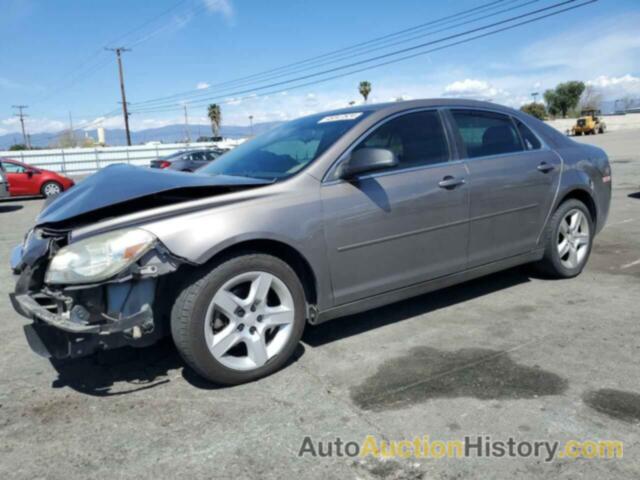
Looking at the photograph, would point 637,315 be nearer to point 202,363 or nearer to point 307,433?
point 307,433

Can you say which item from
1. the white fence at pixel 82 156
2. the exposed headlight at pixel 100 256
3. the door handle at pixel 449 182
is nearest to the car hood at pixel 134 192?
the exposed headlight at pixel 100 256

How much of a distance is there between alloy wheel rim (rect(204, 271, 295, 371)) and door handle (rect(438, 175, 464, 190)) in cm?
142

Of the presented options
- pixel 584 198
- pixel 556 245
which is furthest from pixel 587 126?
pixel 556 245

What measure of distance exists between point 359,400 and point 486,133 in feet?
8.19

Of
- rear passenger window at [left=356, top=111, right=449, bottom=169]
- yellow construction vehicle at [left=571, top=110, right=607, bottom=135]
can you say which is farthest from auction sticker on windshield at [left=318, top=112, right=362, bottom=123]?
yellow construction vehicle at [left=571, top=110, right=607, bottom=135]

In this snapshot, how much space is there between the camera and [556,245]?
4676 mm

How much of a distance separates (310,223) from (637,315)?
264 centimetres

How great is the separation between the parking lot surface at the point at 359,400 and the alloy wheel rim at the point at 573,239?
26.2 inches

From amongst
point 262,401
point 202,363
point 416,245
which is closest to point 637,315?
point 416,245

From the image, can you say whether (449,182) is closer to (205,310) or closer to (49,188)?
(205,310)

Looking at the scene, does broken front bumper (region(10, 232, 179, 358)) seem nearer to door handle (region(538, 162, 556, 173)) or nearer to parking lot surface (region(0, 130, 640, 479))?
parking lot surface (region(0, 130, 640, 479))

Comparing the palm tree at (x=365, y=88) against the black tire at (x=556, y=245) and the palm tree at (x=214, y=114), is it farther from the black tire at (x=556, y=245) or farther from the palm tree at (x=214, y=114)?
the black tire at (x=556, y=245)

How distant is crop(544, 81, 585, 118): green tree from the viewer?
82000mm

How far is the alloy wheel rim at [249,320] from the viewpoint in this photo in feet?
9.56
